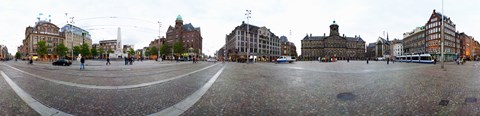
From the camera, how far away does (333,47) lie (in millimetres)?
138375

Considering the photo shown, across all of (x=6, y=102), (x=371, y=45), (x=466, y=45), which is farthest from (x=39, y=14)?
(x=371, y=45)

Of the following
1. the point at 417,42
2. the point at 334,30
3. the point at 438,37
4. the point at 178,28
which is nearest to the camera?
the point at 438,37

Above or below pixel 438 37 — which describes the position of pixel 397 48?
below

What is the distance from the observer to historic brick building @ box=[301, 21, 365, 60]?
138 metres

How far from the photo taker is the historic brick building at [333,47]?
453ft

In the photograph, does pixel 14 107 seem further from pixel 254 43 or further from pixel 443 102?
pixel 254 43

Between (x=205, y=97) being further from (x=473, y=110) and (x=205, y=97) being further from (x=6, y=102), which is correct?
(x=473, y=110)

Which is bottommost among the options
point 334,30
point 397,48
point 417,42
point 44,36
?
point 397,48

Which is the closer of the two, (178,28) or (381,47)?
(178,28)

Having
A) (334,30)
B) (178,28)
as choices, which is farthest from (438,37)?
(178,28)

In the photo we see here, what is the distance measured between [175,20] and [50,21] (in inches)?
2077

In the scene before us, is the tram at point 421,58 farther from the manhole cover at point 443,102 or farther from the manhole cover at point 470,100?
the manhole cover at point 443,102

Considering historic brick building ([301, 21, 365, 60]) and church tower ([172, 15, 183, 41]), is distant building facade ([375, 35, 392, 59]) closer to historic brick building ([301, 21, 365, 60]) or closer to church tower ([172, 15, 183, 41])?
historic brick building ([301, 21, 365, 60])

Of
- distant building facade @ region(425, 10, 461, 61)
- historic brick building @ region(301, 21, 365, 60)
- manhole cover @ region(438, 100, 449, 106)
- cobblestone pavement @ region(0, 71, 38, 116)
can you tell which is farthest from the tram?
historic brick building @ region(301, 21, 365, 60)
